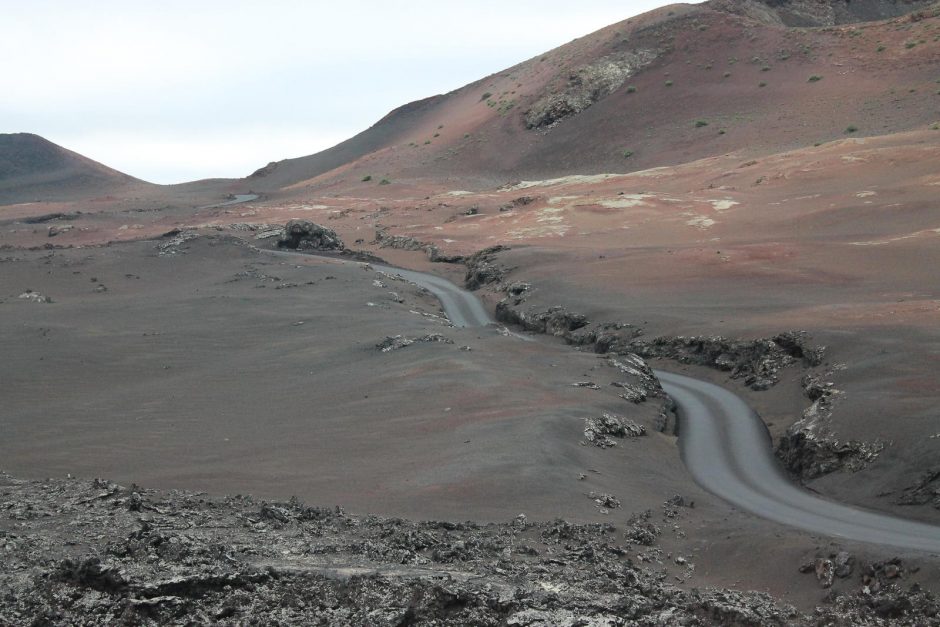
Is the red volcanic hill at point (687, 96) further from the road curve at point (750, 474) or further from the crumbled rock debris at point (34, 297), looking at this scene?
the crumbled rock debris at point (34, 297)

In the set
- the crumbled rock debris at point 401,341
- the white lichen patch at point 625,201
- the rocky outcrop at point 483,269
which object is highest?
the white lichen patch at point 625,201

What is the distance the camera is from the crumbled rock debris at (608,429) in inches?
908

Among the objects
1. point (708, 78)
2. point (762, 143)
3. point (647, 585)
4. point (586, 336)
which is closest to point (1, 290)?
point (586, 336)

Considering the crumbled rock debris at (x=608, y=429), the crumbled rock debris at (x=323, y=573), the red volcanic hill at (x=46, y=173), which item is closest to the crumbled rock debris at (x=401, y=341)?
the crumbled rock debris at (x=608, y=429)

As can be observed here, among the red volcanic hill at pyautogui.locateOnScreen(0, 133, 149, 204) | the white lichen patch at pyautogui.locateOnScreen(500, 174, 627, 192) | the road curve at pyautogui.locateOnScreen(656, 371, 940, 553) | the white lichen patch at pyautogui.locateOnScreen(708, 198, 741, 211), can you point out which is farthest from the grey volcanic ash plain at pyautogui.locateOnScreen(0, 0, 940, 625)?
the red volcanic hill at pyautogui.locateOnScreen(0, 133, 149, 204)

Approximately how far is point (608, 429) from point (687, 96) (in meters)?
80.6

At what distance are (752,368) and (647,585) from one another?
18.7m

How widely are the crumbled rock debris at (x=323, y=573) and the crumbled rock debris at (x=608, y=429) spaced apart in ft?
23.5

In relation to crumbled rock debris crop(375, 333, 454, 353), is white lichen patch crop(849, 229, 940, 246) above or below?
below

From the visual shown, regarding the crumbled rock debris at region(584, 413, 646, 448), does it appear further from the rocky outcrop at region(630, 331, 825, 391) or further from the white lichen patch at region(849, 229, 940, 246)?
the white lichen patch at region(849, 229, 940, 246)

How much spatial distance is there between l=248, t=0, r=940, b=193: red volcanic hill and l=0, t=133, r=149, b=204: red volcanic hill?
1766 inches

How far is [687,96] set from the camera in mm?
98500

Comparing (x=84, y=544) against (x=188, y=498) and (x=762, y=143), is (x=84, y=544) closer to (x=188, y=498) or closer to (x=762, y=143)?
(x=188, y=498)

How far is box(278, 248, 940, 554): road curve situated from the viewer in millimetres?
18297
